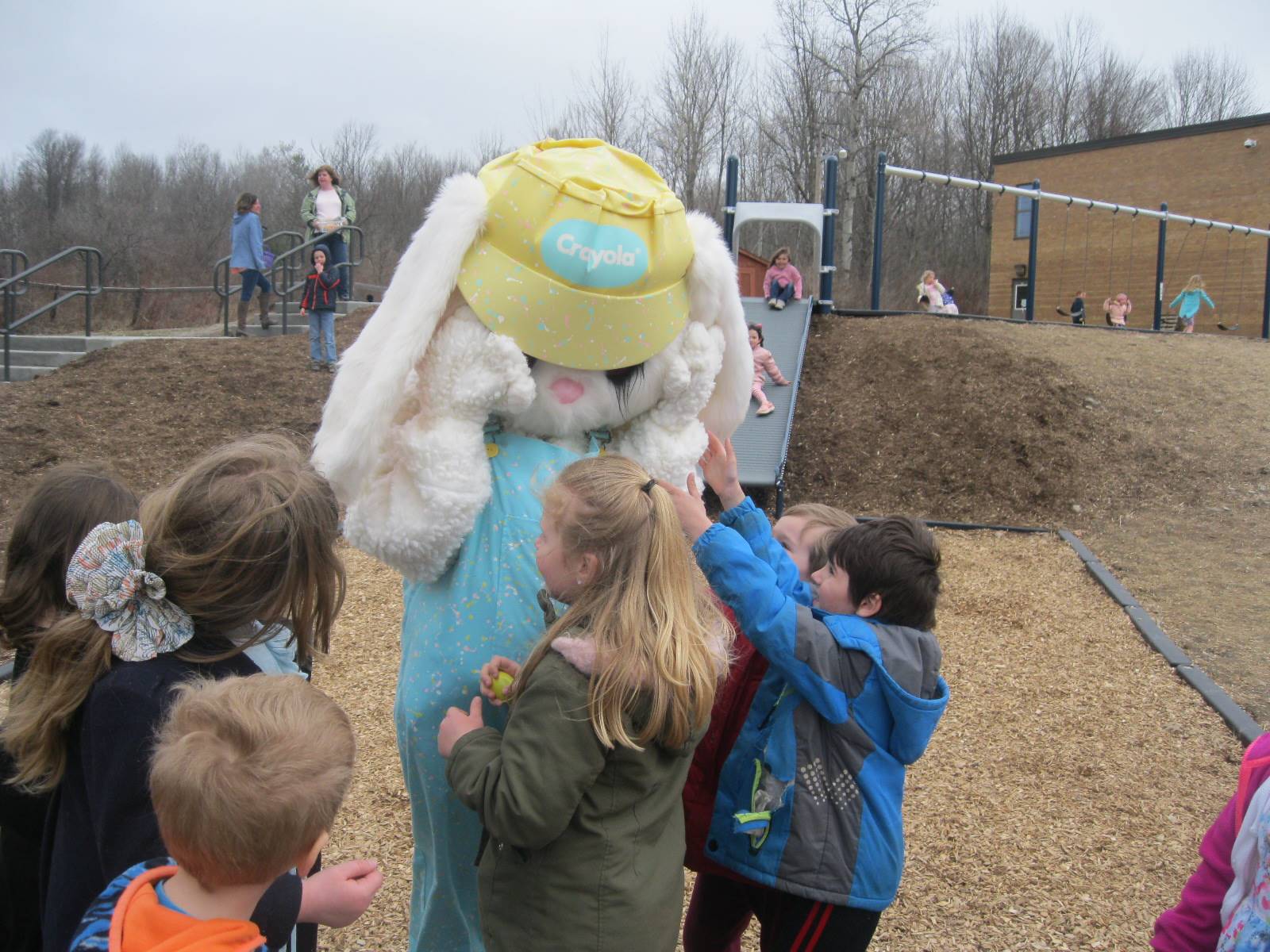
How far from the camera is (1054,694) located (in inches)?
179

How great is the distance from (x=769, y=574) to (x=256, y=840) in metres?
1.01

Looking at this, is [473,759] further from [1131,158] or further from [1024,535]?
[1131,158]

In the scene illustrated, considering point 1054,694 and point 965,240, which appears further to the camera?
point 965,240

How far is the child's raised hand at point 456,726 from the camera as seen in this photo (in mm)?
1677

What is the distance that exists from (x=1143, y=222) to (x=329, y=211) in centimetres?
1867

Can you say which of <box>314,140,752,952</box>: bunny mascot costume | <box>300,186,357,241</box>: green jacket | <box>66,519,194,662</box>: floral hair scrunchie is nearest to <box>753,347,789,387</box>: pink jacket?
<box>300,186,357,241</box>: green jacket

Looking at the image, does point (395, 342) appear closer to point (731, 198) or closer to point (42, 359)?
point (42, 359)

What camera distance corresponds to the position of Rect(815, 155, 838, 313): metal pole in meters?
10.7

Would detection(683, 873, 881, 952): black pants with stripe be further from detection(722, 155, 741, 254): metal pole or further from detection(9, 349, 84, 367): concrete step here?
detection(9, 349, 84, 367): concrete step

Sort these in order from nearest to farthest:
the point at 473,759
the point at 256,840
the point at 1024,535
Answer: the point at 256,840
the point at 473,759
the point at 1024,535

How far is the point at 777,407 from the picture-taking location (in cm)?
870

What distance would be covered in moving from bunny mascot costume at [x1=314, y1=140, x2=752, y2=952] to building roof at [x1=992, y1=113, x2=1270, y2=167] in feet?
79.4

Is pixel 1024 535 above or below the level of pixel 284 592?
below

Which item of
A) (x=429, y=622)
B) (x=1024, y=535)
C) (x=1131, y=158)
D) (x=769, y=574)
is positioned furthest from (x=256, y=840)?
(x=1131, y=158)
